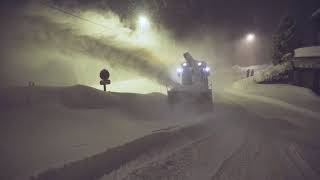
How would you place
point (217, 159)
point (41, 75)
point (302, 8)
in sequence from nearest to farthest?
point (217, 159)
point (41, 75)
point (302, 8)

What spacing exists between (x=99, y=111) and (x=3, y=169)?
279 inches

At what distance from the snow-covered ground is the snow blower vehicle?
1092mm

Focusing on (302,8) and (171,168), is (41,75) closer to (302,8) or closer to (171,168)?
(171,168)

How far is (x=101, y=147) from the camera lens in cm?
979

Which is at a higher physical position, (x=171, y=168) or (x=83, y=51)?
(x=83, y=51)

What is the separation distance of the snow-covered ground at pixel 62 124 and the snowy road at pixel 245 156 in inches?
83.1

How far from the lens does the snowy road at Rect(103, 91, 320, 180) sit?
26.1ft

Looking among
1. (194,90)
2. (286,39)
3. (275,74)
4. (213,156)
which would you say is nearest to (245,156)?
(213,156)

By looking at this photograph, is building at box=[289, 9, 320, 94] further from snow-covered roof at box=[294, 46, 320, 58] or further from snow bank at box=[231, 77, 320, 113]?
snow bank at box=[231, 77, 320, 113]

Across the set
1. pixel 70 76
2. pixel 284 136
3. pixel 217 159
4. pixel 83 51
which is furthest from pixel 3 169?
pixel 70 76

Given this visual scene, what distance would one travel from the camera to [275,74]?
34.6m

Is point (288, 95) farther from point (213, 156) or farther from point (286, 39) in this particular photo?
point (213, 156)

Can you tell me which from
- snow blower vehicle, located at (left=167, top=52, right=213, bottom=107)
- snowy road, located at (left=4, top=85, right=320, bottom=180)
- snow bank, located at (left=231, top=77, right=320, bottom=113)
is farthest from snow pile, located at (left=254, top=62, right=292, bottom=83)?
snowy road, located at (left=4, top=85, right=320, bottom=180)

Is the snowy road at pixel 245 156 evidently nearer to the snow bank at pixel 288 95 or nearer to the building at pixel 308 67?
the snow bank at pixel 288 95
